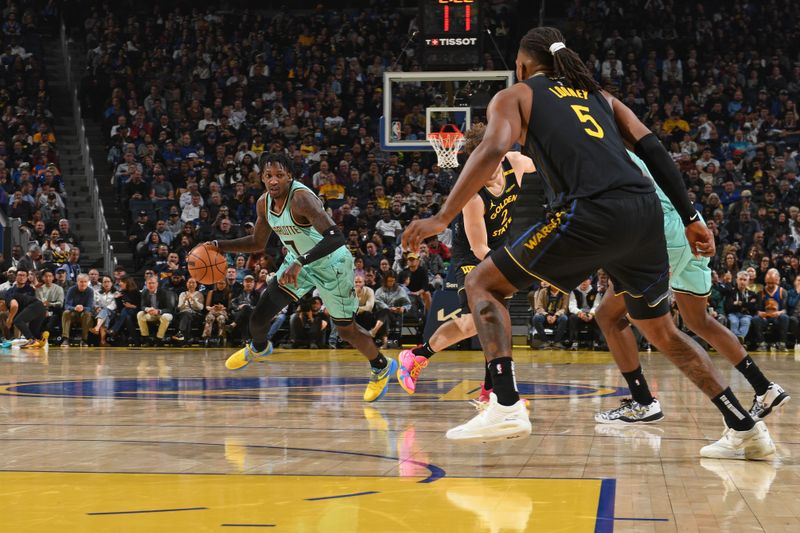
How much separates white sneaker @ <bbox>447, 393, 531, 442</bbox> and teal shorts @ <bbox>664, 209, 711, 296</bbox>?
167 centimetres

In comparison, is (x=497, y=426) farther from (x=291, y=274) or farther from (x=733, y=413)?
(x=291, y=274)

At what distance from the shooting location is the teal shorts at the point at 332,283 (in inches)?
308

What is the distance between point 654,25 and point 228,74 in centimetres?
1008

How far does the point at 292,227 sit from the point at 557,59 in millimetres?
3664

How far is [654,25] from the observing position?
24.1 metres

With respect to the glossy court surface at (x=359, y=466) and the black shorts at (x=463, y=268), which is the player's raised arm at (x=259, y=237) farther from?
the black shorts at (x=463, y=268)

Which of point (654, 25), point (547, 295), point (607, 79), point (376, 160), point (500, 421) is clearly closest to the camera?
point (500, 421)

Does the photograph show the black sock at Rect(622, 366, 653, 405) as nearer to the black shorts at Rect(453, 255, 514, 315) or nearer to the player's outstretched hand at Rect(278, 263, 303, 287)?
the black shorts at Rect(453, 255, 514, 315)

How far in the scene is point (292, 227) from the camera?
778 cm

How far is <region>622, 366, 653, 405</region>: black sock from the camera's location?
237 inches

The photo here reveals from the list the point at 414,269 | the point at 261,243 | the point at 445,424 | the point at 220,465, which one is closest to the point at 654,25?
the point at 414,269

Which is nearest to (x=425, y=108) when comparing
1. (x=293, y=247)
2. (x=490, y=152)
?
(x=293, y=247)

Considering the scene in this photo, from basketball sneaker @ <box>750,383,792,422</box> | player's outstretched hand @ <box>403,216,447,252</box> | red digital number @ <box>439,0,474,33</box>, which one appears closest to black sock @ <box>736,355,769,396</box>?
basketball sneaker @ <box>750,383,792,422</box>

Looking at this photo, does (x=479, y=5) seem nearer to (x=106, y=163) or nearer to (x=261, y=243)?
(x=261, y=243)
